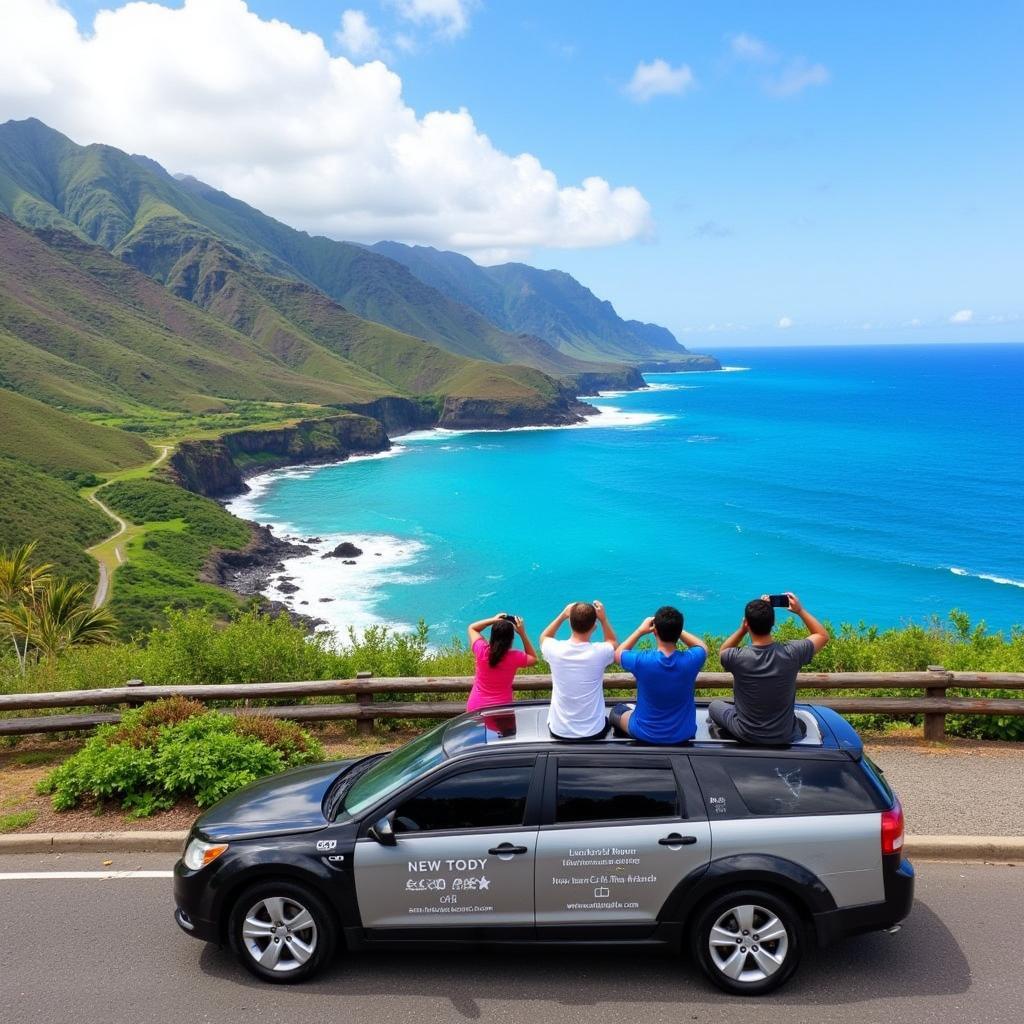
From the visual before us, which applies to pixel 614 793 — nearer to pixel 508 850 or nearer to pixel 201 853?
pixel 508 850

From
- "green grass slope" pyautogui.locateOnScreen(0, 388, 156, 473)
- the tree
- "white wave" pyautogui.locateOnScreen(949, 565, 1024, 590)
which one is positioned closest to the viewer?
the tree

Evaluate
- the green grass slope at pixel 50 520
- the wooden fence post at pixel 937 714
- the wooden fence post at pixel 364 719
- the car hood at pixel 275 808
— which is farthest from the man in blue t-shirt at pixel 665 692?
the green grass slope at pixel 50 520

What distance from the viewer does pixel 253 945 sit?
582cm

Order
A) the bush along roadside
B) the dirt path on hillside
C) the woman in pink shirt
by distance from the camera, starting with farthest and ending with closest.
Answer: the dirt path on hillside, the bush along roadside, the woman in pink shirt

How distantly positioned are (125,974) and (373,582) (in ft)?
209

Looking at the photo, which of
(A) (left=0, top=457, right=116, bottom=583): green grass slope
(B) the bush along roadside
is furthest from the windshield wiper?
(A) (left=0, top=457, right=116, bottom=583): green grass slope

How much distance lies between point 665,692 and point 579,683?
0.62m

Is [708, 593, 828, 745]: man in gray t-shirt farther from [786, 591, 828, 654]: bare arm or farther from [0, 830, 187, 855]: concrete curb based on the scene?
[0, 830, 187, 855]: concrete curb

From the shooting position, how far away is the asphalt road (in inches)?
211

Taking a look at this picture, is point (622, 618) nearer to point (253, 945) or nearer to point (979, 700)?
point (979, 700)

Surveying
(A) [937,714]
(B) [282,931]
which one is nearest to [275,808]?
(B) [282,931]

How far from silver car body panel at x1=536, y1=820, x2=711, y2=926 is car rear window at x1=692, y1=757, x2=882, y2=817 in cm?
35

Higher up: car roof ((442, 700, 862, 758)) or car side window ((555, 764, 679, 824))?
car roof ((442, 700, 862, 758))

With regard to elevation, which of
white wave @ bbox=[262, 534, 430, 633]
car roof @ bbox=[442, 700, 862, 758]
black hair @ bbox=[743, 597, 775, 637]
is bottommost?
white wave @ bbox=[262, 534, 430, 633]
